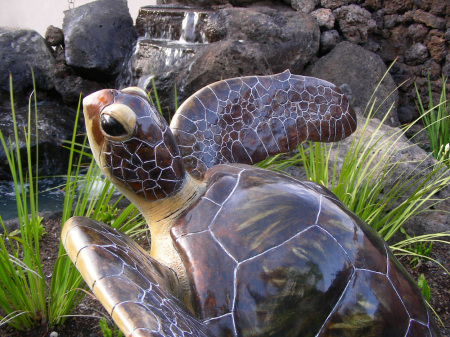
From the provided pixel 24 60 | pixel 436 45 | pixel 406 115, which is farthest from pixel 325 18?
pixel 24 60

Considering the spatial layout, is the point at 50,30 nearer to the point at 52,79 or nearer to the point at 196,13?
the point at 52,79

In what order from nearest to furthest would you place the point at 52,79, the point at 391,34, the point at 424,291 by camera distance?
the point at 424,291 < the point at 391,34 < the point at 52,79

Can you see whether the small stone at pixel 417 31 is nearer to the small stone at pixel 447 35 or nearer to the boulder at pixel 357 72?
the small stone at pixel 447 35

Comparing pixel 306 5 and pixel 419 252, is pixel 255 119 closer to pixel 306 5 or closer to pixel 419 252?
pixel 419 252

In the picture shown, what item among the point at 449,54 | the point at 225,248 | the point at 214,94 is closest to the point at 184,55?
the point at 214,94

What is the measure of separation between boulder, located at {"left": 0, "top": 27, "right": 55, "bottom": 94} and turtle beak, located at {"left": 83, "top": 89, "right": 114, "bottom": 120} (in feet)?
13.4

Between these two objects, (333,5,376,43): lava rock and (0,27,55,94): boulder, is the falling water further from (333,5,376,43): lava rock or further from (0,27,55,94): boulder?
(0,27,55,94): boulder

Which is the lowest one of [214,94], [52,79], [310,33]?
[52,79]

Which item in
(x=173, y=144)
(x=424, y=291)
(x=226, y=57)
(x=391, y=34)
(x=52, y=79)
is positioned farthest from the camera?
(x=52, y=79)

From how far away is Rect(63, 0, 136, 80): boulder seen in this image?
430 cm

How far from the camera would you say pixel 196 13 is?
12.7 feet

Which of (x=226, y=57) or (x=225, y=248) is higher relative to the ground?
(x=225, y=248)

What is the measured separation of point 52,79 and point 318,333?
4696 mm

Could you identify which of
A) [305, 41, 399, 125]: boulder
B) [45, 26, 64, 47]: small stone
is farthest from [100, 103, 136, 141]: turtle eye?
[45, 26, 64, 47]: small stone
